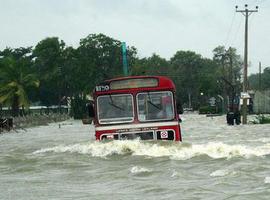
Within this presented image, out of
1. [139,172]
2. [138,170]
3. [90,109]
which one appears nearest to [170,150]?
[90,109]

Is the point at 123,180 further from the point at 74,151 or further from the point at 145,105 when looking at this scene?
the point at 74,151

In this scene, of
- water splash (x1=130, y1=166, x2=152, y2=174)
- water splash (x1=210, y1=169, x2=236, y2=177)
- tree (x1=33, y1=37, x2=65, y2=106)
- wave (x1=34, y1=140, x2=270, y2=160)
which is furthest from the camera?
tree (x1=33, y1=37, x2=65, y2=106)

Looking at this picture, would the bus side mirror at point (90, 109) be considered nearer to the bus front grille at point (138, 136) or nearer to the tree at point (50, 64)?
the bus front grille at point (138, 136)

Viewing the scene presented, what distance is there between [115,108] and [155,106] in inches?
41.4

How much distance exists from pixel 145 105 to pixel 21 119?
141ft

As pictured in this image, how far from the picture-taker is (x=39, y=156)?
62.6 ft

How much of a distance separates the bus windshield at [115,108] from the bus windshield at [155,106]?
26 centimetres

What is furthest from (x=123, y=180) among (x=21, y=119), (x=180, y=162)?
(x=21, y=119)

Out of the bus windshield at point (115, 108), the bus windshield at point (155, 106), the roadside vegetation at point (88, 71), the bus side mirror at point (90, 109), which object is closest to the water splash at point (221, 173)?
the bus windshield at point (155, 106)

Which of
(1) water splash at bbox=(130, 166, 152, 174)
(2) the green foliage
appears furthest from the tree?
(1) water splash at bbox=(130, 166, 152, 174)

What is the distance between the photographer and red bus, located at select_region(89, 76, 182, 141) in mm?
17250

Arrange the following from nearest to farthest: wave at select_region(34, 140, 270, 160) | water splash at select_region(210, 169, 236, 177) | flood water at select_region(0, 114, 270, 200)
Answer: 1. flood water at select_region(0, 114, 270, 200)
2. water splash at select_region(210, 169, 236, 177)
3. wave at select_region(34, 140, 270, 160)

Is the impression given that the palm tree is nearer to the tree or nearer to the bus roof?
the tree

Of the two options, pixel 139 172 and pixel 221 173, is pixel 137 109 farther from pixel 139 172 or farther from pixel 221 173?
pixel 221 173
